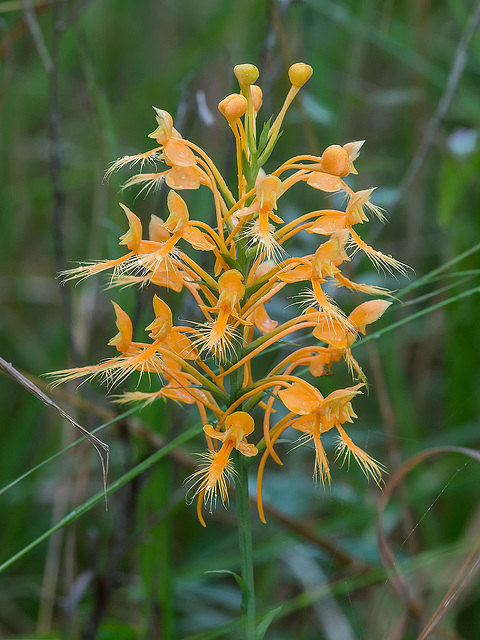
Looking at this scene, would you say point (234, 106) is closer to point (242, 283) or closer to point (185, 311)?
point (242, 283)

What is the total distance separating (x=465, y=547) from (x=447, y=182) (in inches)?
45.2

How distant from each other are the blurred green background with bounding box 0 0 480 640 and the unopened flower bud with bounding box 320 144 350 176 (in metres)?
0.48

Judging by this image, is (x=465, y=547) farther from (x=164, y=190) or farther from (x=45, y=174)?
(x=45, y=174)

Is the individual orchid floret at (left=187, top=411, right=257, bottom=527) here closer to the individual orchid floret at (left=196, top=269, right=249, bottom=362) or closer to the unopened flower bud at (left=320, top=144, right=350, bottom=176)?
the individual orchid floret at (left=196, top=269, right=249, bottom=362)

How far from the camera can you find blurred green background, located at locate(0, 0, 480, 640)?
193cm

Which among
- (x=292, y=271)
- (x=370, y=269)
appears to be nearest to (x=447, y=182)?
(x=370, y=269)

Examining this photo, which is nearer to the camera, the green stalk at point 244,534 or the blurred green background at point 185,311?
the green stalk at point 244,534

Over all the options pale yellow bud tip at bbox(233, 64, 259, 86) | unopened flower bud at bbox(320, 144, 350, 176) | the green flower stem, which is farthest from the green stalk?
pale yellow bud tip at bbox(233, 64, 259, 86)

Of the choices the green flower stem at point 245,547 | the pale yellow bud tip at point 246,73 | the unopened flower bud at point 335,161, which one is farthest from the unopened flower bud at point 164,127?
the green flower stem at point 245,547

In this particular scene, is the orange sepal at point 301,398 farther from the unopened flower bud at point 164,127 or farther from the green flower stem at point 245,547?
the unopened flower bud at point 164,127

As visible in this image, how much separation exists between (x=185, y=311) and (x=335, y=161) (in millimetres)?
996

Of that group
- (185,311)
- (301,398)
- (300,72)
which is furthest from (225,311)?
(185,311)

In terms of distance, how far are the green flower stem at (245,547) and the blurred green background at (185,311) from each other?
436 millimetres

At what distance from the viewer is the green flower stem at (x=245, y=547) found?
1060 millimetres
